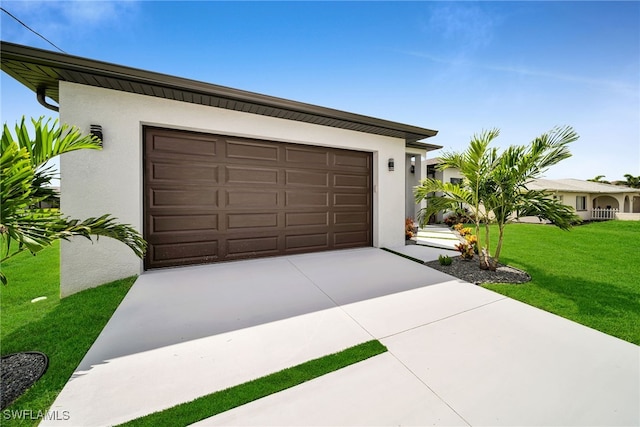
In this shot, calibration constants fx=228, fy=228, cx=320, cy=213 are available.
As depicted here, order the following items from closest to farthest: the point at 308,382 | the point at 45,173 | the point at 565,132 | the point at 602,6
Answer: the point at 308,382
the point at 45,173
the point at 565,132
the point at 602,6

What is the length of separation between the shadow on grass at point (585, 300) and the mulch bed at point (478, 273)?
0.20 metres

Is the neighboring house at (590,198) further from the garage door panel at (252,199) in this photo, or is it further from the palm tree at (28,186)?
the palm tree at (28,186)

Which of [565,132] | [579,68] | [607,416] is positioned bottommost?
[607,416]

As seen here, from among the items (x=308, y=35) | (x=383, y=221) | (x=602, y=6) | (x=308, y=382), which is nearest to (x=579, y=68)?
(x=602, y=6)

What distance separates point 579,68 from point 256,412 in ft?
35.2

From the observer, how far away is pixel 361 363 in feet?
6.74

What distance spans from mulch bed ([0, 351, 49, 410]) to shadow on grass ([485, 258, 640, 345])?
5.55 metres

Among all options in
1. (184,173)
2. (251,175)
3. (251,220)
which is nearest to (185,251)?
(251,220)

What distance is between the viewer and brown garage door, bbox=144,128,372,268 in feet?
14.7

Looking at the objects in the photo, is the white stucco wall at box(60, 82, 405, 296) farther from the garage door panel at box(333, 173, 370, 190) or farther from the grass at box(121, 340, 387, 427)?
the grass at box(121, 340, 387, 427)

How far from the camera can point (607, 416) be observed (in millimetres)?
1605

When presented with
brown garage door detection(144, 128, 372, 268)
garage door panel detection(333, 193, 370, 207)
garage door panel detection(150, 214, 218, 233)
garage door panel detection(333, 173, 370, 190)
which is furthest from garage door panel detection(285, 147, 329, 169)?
garage door panel detection(150, 214, 218, 233)

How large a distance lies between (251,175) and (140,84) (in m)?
2.36

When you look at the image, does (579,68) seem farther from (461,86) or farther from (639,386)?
(639,386)
